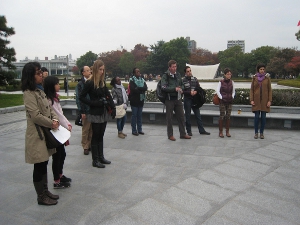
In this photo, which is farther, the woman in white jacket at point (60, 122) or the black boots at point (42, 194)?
the woman in white jacket at point (60, 122)

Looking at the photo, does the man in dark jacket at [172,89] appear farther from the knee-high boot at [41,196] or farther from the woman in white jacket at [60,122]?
the knee-high boot at [41,196]

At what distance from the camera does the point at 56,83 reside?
11.5ft

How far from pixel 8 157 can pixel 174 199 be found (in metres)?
3.43

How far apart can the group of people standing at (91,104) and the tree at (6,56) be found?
38.7 feet

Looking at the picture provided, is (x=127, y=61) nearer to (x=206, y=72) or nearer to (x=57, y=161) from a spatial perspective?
(x=206, y=72)

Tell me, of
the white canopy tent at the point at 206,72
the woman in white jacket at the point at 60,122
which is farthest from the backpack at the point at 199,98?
the white canopy tent at the point at 206,72

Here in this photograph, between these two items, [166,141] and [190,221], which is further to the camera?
[166,141]

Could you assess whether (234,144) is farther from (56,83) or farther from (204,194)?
(56,83)

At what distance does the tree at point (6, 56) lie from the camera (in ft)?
49.4

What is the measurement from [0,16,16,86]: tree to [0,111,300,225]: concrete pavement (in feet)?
37.3

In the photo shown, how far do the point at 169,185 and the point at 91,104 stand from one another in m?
1.69

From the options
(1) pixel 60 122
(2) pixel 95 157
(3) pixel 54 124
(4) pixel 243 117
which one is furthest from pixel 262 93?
(3) pixel 54 124

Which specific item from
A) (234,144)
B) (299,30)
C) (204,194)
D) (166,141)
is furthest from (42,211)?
(299,30)

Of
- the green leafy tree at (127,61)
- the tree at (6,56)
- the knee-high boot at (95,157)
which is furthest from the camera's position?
the green leafy tree at (127,61)
